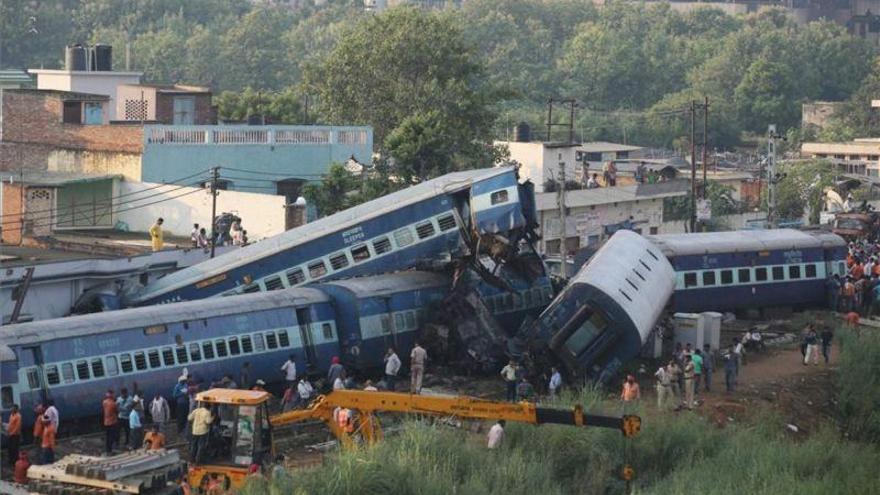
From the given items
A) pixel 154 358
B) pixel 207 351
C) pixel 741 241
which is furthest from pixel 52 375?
pixel 741 241

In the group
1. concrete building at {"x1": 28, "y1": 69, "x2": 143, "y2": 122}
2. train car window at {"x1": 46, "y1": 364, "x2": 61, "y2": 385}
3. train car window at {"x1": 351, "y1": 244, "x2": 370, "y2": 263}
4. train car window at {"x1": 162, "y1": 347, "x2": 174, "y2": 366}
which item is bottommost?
train car window at {"x1": 46, "y1": 364, "x2": 61, "y2": 385}

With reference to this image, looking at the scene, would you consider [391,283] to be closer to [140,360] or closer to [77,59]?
[140,360]

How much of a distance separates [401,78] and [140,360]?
4241cm

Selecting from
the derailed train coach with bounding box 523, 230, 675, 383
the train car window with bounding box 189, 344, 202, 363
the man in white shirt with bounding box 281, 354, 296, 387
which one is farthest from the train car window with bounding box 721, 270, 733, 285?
the train car window with bounding box 189, 344, 202, 363

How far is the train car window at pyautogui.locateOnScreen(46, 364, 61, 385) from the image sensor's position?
32.1 meters

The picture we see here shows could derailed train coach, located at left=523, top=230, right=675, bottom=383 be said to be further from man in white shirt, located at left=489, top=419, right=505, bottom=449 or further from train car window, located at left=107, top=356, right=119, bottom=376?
train car window, located at left=107, top=356, right=119, bottom=376

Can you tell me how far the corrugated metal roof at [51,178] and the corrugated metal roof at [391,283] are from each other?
1500 cm

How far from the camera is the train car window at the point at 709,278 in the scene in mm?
46969

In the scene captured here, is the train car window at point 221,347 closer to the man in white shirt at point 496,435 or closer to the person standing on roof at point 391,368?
the person standing on roof at point 391,368

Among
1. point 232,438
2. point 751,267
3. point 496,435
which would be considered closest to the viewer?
point 232,438

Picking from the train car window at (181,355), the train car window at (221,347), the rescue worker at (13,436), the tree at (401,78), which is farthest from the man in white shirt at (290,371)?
the tree at (401,78)

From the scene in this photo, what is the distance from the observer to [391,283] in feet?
127

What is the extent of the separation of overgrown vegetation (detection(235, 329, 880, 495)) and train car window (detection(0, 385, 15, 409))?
6.24 metres

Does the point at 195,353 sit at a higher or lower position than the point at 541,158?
lower
